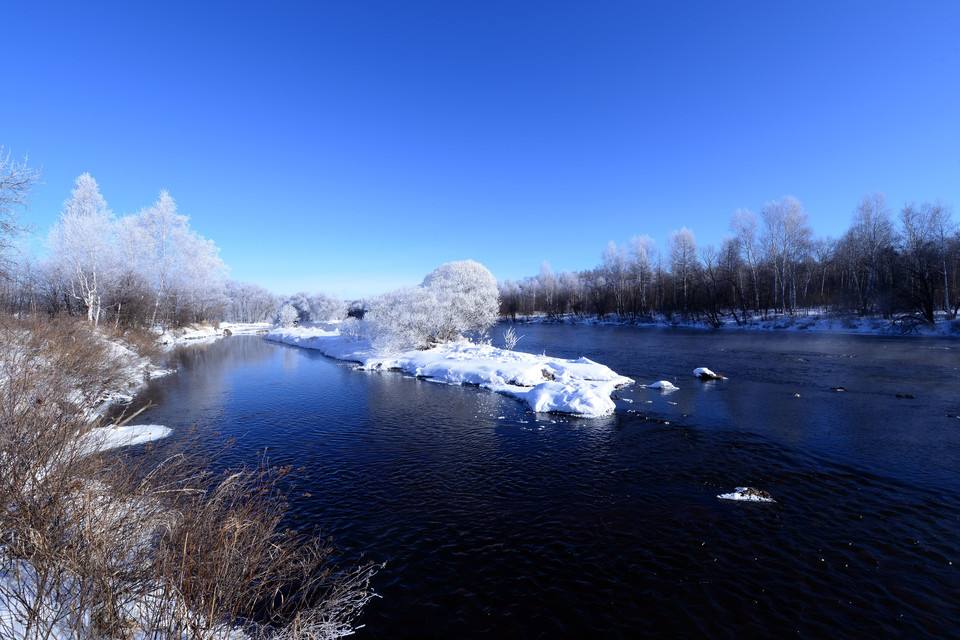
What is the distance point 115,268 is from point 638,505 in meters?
52.0

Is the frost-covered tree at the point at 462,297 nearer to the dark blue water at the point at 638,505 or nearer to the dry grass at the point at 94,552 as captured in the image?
the dark blue water at the point at 638,505

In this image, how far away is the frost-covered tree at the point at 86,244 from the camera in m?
37.6

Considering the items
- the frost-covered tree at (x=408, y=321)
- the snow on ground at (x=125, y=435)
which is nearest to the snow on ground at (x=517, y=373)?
the frost-covered tree at (x=408, y=321)

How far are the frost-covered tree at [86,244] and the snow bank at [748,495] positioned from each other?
158ft

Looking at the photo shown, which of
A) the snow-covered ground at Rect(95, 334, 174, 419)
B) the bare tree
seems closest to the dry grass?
the snow-covered ground at Rect(95, 334, 174, 419)

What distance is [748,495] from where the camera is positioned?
11.3 meters

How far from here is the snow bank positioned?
11.2m

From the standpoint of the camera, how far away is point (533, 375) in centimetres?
2709

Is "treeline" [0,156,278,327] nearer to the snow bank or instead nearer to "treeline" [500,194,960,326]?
the snow bank

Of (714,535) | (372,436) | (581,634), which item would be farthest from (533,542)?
(372,436)

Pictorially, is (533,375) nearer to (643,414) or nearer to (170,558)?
(643,414)

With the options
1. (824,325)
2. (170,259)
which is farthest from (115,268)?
(824,325)

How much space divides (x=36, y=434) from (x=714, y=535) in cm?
1257

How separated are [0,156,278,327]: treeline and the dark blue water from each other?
23445 mm
